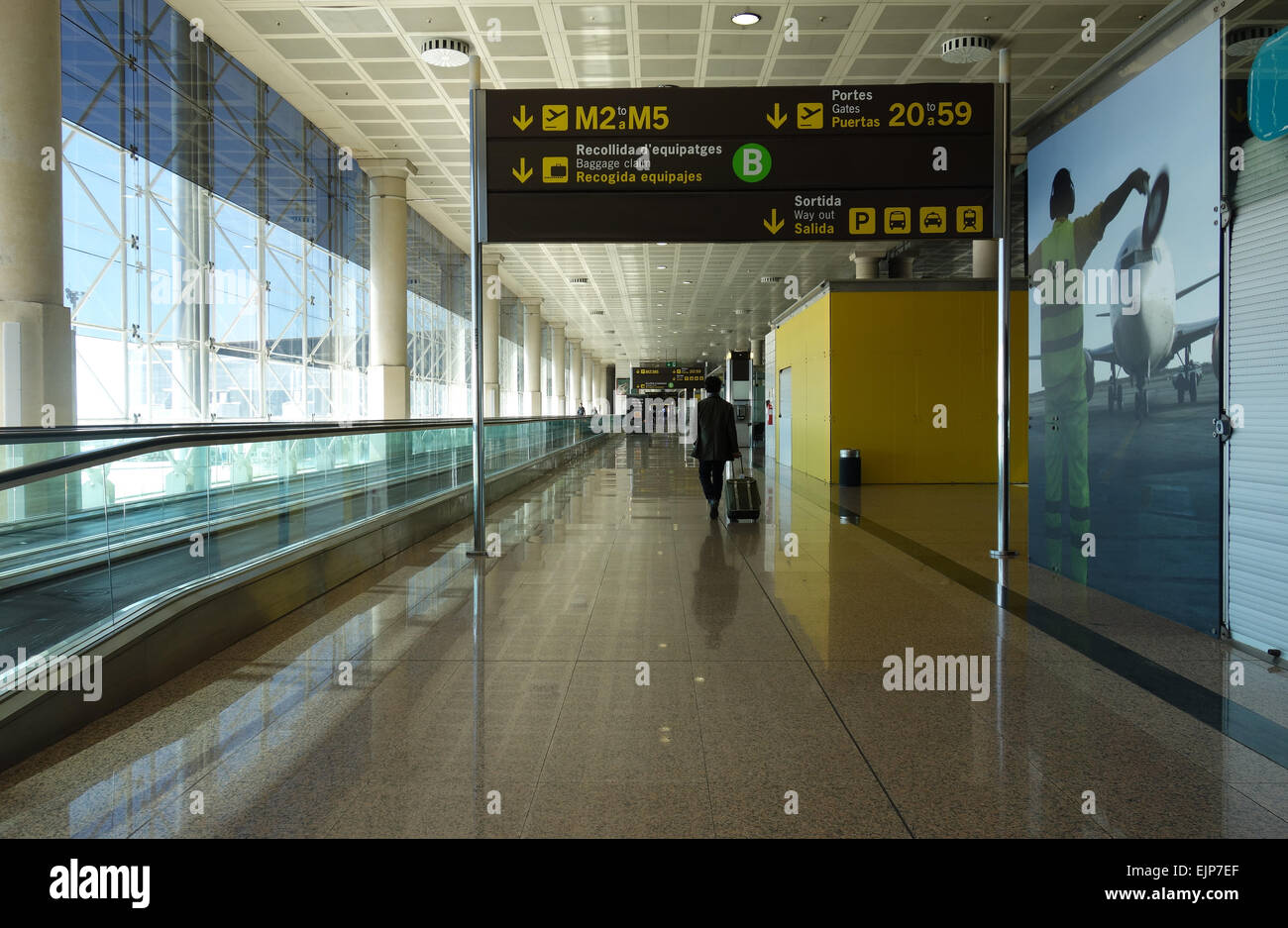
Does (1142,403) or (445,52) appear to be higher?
(445,52)

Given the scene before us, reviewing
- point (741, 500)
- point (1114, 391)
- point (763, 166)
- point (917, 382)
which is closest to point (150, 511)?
point (763, 166)

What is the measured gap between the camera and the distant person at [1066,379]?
668cm

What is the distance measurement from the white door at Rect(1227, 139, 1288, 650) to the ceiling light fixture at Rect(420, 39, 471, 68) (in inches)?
389

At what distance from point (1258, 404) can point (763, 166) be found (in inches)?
172

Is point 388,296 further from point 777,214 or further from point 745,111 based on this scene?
point 777,214

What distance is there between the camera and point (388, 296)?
18938mm

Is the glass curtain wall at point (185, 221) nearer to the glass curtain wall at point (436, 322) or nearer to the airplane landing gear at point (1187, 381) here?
the glass curtain wall at point (436, 322)

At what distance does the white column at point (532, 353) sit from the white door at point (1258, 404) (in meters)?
33.9

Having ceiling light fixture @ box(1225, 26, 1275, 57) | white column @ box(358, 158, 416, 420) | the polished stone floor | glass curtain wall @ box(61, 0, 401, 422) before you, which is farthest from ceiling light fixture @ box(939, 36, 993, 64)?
white column @ box(358, 158, 416, 420)

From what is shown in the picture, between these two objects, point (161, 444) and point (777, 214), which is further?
point (777, 214)

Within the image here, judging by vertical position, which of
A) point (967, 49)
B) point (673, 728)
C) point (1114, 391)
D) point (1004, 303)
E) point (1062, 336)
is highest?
point (967, 49)

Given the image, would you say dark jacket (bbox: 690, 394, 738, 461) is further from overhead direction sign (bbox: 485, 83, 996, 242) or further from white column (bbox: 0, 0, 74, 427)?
white column (bbox: 0, 0, 74, 427)

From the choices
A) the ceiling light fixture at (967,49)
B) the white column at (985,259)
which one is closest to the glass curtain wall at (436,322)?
the white column at (985,259)
